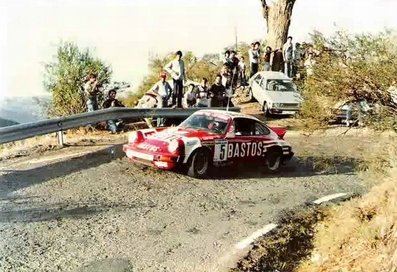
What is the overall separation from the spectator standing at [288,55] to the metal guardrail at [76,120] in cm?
476

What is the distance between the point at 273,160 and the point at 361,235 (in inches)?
153

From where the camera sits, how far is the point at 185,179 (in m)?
10.0

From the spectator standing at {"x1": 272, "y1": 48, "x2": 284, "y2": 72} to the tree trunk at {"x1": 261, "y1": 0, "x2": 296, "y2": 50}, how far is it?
9.4 inches

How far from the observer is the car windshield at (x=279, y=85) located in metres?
18.7

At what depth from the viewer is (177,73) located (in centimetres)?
1427

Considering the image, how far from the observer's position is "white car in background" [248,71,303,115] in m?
17.6

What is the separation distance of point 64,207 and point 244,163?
159 inches

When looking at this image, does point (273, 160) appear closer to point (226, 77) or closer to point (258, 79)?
point (226, 77)

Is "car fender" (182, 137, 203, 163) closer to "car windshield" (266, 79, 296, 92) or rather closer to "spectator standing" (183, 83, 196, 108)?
"spectator standing" (183, 83, 196, 108)

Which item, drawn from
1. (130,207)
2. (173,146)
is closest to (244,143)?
(173,146)

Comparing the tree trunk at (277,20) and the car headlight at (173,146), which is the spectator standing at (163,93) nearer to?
the car headlight at (173,146)

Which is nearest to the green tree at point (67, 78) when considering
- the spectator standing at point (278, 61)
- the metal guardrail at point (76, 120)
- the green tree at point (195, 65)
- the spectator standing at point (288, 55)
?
the metal guardrail at point (76, 120)

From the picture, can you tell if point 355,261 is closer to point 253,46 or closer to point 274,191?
point 274,191

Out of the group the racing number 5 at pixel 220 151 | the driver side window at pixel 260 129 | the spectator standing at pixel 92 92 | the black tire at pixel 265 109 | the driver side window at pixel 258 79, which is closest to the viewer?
the racing number 5 at pixel 220 151
